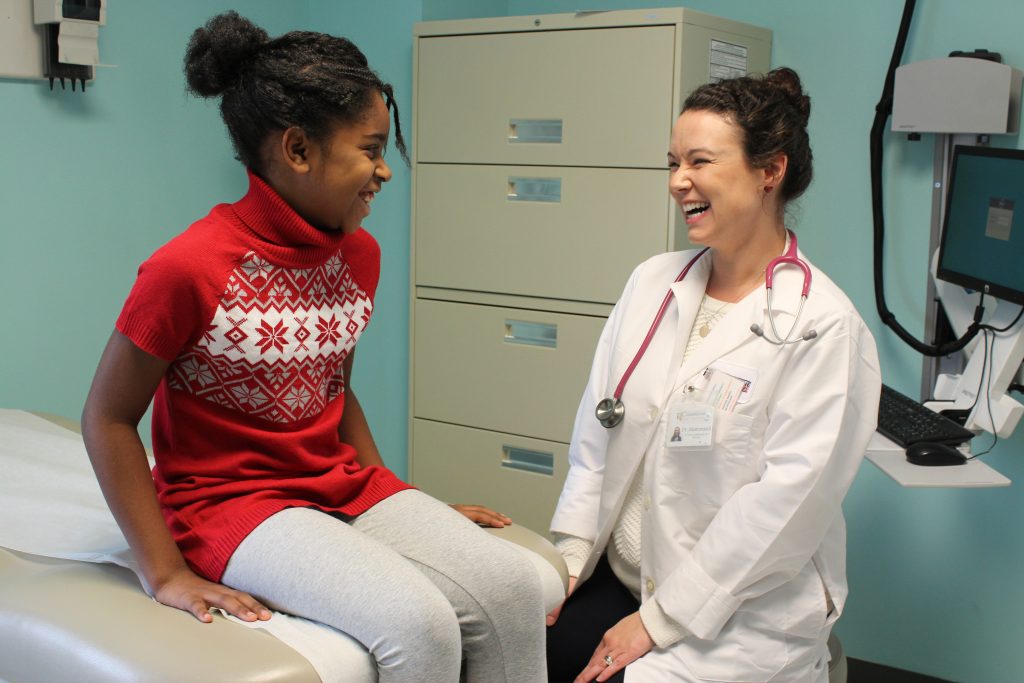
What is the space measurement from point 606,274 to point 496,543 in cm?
110

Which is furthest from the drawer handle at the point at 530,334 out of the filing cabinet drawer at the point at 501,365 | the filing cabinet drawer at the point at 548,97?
the filing cabinet drawer at the point at 548,97

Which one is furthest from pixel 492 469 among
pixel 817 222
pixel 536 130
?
pixel 817 222

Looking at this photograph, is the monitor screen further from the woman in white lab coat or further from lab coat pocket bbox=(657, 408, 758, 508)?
lab coat pocket bbox=(657, 408, 758, 508)

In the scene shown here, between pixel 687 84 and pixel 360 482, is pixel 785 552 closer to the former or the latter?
pixel 360 482

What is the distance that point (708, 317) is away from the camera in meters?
1.58

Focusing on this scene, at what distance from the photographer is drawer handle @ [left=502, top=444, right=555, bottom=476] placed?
2.43 meters

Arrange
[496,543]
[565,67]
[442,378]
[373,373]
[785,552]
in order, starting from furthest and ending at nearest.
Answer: [373,373] < [442,378] < [565,67] < [785,552] < [496,543]

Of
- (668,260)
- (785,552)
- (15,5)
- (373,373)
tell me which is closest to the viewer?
(785,552)

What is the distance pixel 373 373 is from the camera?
2826mm

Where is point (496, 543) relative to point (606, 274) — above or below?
below

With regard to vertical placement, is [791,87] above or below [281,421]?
above

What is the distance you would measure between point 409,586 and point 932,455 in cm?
108

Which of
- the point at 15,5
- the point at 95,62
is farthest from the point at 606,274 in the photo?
the point at 15,5

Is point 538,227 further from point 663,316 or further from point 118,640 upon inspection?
point 118,640
